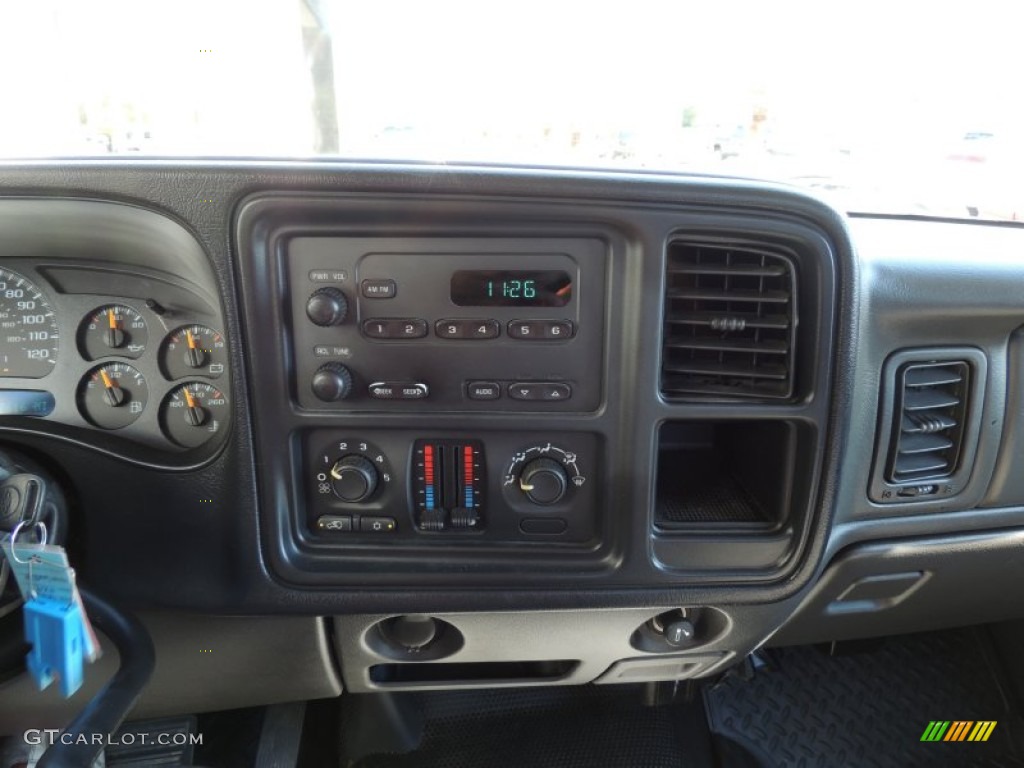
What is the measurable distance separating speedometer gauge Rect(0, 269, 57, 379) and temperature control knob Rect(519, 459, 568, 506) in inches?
35.2

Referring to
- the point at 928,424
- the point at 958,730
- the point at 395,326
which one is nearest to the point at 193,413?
the point at 395,326

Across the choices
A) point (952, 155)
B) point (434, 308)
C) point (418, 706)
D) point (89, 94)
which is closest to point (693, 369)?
point (434, 308)

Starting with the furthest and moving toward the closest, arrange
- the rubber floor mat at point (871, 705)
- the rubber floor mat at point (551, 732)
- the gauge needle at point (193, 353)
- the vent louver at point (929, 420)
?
the rubber floor mat at point (871, 705), the rubber floor mat at point (551, 732), the vent louver at point (929, 420), the gauge needle at point (193, 353)

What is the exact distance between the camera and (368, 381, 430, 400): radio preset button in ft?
3.97

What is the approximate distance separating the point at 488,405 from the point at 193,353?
538mm

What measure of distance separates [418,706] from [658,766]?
608 millimetres

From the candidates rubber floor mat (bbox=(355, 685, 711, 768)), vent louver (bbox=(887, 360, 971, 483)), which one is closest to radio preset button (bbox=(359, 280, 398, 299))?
vent louver (bbox=(887, 360, 971, 483))

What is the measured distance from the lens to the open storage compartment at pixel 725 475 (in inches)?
52.8

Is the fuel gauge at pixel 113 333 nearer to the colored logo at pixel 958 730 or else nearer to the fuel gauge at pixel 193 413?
the fuel gauge at pixel 193 413

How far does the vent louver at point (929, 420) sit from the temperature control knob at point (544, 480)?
0.65m

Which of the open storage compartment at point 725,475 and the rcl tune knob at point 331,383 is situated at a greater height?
the rcl tune knob at point 331,383

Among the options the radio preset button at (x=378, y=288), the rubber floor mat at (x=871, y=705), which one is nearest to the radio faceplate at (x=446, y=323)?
the radio preset button at (x=378, y=288)

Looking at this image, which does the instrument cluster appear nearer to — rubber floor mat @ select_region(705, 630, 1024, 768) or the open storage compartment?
the open storage compartment

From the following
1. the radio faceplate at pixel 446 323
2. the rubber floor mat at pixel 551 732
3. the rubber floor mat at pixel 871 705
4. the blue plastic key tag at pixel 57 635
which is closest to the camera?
the blue plastic key tag at pixel 57 635
